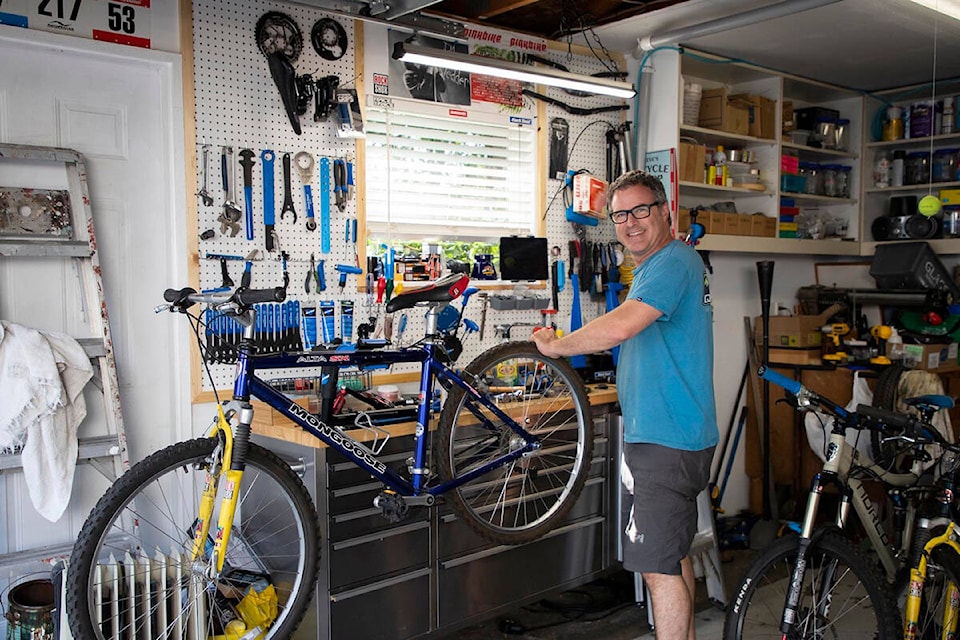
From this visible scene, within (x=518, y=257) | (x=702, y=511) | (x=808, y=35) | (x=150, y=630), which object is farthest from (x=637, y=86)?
(x=150, y=630)

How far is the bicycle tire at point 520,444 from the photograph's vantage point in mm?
2945

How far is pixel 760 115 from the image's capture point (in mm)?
4711

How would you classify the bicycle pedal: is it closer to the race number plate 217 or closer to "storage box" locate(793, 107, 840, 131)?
the race number plate 217

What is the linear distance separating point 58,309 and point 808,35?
3.57m

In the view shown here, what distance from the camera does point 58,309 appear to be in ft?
9.64

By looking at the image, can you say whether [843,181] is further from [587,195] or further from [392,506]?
[392,506]

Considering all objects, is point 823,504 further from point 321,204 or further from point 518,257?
point 321,204

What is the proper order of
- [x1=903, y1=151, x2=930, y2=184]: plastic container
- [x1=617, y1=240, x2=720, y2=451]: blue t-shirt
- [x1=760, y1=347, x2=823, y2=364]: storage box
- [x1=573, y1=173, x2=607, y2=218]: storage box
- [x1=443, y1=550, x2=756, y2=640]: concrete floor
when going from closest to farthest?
[x1=617, y1=240, x2=720, y2=451]: blue t-shirt, [x1=443, y1=550, x2=756, y2=640]: concrete floor, [x1=573, y1=173, x2=607, y2=218]: storage box, [x1=760, y1=347, x2=823, y2=364]: storage box, [x1=903, y1=151, x2=930, y2=184]: plastic container

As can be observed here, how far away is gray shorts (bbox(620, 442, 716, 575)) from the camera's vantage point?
8.55 feet

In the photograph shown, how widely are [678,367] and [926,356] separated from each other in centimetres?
284

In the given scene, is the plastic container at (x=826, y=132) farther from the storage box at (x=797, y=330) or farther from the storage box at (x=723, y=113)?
the storage box at (x=797, y=330)

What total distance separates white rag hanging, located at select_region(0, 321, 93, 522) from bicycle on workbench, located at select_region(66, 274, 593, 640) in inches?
10.0

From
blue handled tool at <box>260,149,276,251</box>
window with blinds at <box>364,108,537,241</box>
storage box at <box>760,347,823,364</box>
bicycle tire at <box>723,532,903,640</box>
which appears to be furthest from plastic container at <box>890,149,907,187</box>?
blue handled tool at <box>260,149,276,251</box>

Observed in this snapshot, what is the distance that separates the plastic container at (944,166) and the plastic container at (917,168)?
0.04m
